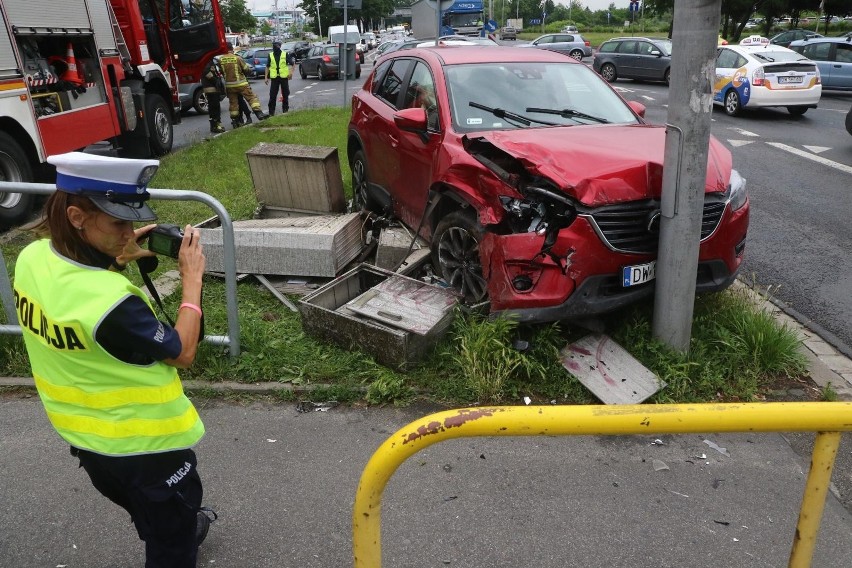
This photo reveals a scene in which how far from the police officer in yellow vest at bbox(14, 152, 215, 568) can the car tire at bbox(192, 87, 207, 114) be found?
15.2m

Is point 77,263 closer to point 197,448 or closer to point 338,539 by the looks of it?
point 338,539

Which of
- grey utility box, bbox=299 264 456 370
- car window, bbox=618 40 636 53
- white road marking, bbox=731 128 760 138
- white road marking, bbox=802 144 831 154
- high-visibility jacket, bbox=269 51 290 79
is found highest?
high-visibility jacket, bbox=269 51 290 79

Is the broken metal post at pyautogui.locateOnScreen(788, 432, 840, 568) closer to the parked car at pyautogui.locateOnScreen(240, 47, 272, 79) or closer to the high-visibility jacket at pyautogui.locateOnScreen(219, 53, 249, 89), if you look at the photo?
the high-visibility jacket at pyautogui.locateOnScreen(219, 53, 249, 89)

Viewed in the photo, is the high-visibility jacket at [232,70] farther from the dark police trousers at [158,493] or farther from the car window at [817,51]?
the car window at [817,51]

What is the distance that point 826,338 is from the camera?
4.98 meters

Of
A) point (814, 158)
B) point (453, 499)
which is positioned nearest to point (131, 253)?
point (453, 499)

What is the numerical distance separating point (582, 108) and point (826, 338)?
7.99ft

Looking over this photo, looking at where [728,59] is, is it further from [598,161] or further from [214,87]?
[598,161]

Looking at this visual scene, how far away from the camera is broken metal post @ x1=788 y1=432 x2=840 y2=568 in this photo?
1.85 meters

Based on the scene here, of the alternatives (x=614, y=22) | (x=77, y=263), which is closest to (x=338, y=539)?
(x=77, y=263)

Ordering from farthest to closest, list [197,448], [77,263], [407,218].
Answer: [407,218] < [197,448] < [77,263]

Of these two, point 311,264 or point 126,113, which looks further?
point 126,113

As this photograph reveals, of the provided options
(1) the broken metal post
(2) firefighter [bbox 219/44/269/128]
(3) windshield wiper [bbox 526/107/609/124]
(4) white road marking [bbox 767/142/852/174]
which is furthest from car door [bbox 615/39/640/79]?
(1) the broken metal post

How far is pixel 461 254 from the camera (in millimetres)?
4793
